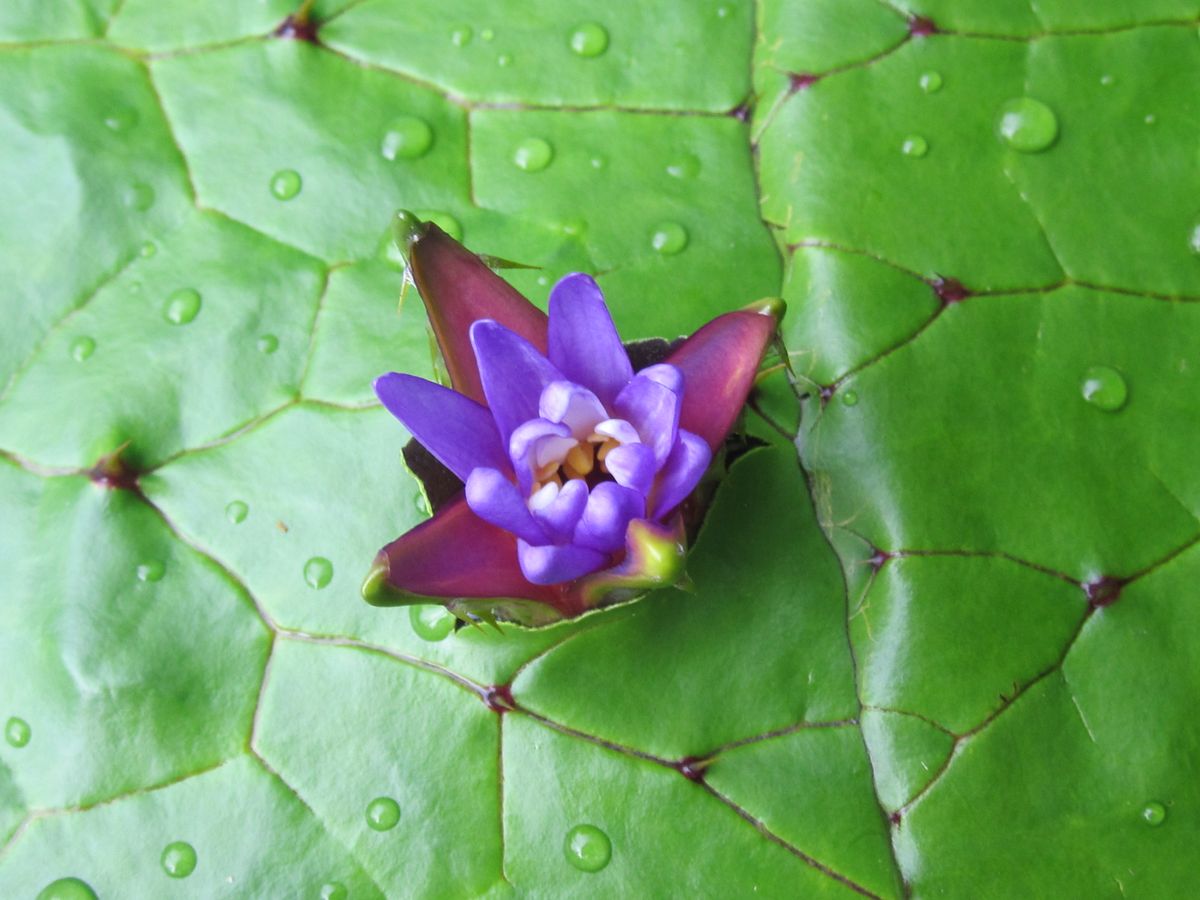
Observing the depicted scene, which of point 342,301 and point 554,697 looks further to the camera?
point 342,301

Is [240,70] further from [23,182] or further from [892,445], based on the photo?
[892,445]

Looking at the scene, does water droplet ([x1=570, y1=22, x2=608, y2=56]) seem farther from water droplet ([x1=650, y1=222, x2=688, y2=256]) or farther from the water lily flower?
the water lily flower

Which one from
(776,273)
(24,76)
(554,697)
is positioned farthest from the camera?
(24,76)

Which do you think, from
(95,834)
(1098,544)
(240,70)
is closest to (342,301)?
(240,70)

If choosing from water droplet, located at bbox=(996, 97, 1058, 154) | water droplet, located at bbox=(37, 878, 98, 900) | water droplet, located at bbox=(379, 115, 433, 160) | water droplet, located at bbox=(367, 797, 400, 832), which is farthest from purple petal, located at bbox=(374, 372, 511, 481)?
water droplet, located at bbox=(996, 97, 1058, 154)

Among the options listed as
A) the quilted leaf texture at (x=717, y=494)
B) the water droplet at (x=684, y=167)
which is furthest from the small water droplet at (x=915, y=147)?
the water droplet at (x=684, y=167)

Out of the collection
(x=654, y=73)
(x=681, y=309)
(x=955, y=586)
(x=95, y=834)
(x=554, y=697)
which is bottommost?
(x=95, y=834)
